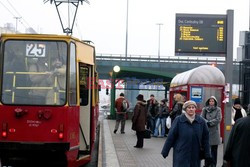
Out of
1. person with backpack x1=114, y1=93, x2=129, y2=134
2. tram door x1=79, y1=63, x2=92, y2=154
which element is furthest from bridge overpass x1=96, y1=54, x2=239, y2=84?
tram door x1=79, y1=63, x2=92, y2=154

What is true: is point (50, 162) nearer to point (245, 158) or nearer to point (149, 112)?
point (245, 158)

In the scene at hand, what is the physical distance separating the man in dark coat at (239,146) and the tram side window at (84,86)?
6.42 metres

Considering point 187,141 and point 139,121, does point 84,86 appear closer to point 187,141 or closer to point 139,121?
point 187,141

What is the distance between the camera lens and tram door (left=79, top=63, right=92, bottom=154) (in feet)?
41.7

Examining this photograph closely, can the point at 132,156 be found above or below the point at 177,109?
below

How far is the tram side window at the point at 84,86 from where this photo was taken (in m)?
12.6

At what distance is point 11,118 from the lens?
11.2 meters

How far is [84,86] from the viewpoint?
1276cm

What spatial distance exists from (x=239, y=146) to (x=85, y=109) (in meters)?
7.00

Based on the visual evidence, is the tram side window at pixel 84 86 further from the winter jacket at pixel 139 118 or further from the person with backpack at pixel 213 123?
the winter jacket at pixel 139 118

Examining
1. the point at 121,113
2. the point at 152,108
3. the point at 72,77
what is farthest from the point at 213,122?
the point at 121,113

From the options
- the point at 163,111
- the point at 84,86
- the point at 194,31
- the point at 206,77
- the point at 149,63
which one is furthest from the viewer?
the point at 149,63

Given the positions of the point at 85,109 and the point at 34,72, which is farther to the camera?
the point at 85,109

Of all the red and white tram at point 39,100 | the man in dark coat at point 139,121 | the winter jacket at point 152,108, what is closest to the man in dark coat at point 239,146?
the red and white tram at point 39,100
